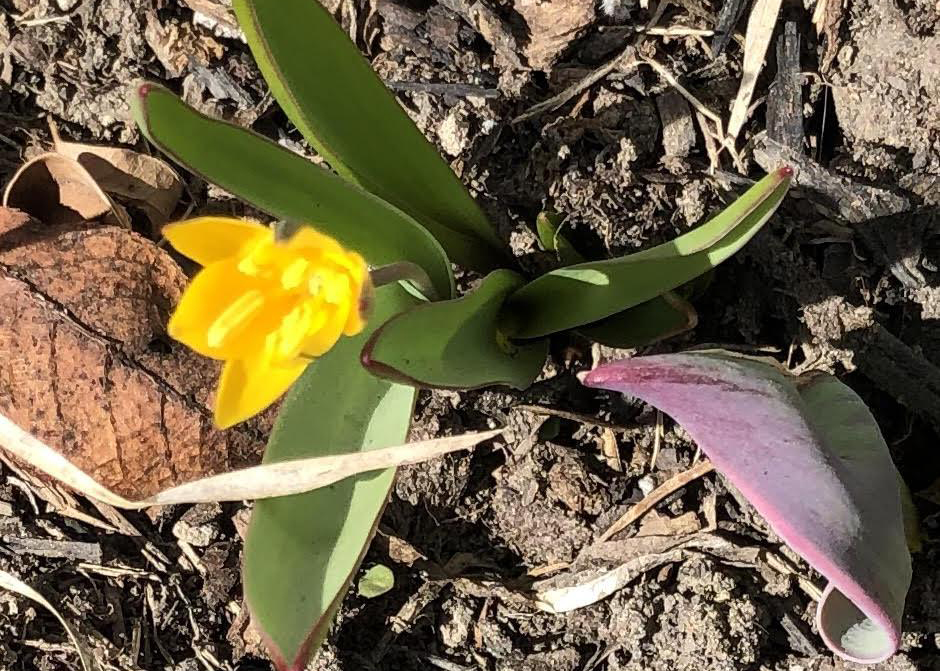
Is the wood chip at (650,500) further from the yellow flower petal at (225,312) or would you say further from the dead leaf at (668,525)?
the yellow flower petal at (225,312)

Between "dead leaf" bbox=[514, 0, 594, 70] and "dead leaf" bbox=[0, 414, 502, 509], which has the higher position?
"dead leaf" bbox=[514, 0, 594, 70]

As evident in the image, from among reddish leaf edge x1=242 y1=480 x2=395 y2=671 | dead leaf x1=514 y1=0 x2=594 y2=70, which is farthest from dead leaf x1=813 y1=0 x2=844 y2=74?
reddish leaf edge x1=242 y1=480 x2=395 y2=671

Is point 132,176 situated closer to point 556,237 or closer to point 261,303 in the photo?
point 556,237

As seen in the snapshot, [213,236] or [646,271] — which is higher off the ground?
[213,236]

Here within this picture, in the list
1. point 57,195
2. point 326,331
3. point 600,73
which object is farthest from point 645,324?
point 57,195

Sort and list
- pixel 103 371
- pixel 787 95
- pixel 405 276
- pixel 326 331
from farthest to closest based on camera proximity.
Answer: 1. pixel 787 95
2. pixel 103 371
3. pixel 405 276
4. pixel 326 331

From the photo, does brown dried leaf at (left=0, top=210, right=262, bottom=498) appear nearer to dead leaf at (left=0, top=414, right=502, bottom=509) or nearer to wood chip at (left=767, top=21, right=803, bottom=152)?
dead leaf at (left=0, top=414, right=502, bottom=509)

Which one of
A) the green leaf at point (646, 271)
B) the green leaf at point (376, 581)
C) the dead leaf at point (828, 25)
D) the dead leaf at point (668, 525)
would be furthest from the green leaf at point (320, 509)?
the dead leaf at point (828, 25)
